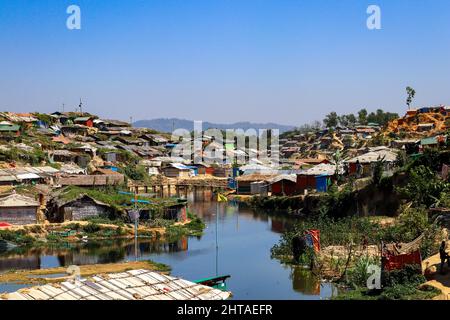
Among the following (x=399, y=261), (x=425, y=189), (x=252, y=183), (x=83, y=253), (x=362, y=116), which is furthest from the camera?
(x=362, y=116)

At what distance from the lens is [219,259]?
2098 cm

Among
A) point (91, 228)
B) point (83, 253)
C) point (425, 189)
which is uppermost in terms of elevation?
point (425, 189)

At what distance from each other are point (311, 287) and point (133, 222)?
35.8 ft

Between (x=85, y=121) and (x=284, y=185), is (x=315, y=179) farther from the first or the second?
(x=85, y=121)

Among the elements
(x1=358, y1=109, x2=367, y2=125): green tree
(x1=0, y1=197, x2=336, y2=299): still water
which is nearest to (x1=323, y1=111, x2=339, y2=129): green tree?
(x1=358, y1=109, x2=367, y2=125): green tree

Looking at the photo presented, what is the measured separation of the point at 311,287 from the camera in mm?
16766

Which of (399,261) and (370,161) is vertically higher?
(370,161)

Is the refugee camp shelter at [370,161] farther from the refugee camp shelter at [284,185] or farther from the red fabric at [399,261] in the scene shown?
the red fabric at [399,261]

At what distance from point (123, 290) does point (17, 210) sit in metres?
13.7

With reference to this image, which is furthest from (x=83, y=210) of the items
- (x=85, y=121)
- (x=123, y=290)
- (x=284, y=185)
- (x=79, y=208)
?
(x=85, y=121)

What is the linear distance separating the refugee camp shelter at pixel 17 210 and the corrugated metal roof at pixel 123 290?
40.9 feet

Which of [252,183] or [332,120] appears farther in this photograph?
[332,120]

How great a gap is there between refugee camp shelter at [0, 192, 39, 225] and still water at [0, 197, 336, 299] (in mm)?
2707

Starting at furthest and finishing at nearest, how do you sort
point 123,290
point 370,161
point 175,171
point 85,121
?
point 85,121, point 175,171, point 370,161, point 123,290
